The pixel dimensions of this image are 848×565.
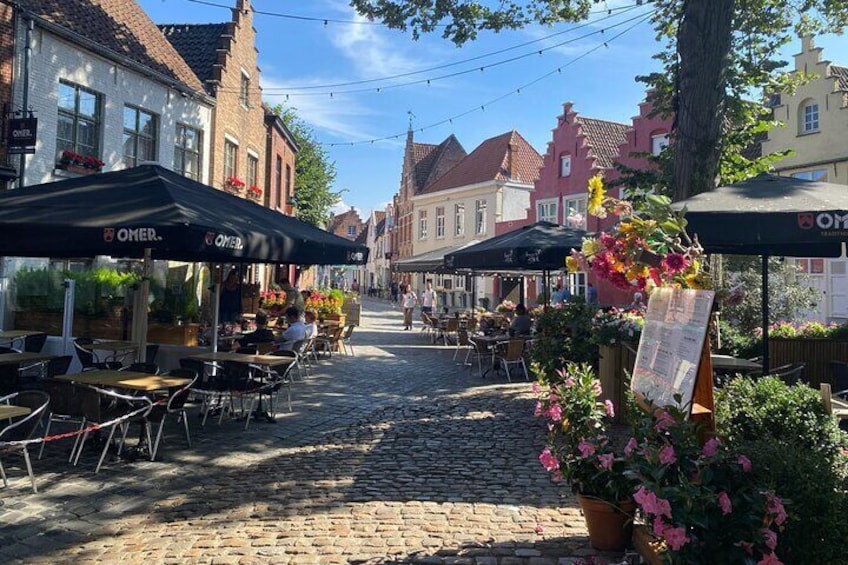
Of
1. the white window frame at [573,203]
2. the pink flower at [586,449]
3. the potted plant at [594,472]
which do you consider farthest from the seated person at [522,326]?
the white window frame at [573,203]

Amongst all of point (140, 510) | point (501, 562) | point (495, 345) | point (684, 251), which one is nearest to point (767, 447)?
point (684, 251)

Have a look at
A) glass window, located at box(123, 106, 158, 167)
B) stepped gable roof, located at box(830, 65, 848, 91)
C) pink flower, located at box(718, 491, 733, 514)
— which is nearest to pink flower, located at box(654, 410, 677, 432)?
pink flower, located at box(718, 491, 733, 514)

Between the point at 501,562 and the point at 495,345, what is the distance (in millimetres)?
7593

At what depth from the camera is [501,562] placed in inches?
146

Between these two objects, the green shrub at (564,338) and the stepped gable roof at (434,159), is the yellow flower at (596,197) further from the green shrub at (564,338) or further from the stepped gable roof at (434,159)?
the stepped gable roof at (434,159)

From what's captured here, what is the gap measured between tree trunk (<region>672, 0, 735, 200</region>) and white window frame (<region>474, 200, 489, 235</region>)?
3010 centimetres

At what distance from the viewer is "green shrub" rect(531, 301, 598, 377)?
27.1 ft

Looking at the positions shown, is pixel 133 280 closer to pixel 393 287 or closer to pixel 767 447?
pixel 767 447

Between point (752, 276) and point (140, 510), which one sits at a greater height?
point (752, 276)

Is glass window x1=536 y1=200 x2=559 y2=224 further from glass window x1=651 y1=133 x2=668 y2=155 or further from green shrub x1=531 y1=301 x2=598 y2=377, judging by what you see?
green shrub x1=531 y1=301 x2=598 y2=377

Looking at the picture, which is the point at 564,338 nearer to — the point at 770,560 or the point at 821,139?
the point at 770,560

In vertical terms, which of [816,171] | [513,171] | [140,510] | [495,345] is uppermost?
[513,171]

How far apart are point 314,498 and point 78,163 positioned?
1010 centimetres

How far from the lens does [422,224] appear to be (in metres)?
46.3
